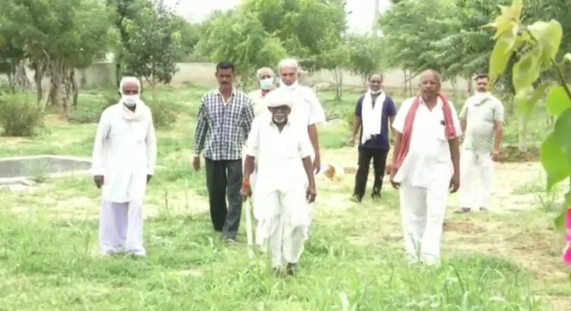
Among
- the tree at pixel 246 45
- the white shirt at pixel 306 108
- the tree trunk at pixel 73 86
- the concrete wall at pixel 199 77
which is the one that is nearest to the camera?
the white shirt at pixel 306 108

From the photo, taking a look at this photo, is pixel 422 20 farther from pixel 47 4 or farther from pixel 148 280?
pixel 148 280

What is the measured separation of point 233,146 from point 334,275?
2538 millimetres

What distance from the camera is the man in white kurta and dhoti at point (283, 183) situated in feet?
20.5

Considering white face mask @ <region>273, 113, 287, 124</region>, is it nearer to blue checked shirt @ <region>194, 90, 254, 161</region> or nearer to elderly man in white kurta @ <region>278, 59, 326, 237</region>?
elderly man in white kurta @ <region>278, 59, 326, 237</region>

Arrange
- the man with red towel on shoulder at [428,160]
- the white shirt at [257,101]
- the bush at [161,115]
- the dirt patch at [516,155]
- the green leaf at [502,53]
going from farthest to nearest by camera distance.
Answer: the bush at [161,115] → the dirt patch at [516,155] → the white shirt at [257,101] → the man with red towel on shoulder at [428,160] → the green leaf at [502,53]

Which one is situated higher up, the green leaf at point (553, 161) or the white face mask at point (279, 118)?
the green leaf at point (553, 161)

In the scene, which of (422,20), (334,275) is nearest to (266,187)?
(334,275)

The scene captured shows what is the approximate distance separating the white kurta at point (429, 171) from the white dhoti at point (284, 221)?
2.59 feet

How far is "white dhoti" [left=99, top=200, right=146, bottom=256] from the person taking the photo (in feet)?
23.9

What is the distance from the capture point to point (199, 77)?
4688 cm

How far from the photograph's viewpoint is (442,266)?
5703mm

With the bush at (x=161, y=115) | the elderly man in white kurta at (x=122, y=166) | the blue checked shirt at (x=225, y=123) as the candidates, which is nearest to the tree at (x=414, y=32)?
the bush at (x=161, y=115)

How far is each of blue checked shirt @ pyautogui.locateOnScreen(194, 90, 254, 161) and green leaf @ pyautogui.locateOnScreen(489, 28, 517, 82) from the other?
6.66 meters

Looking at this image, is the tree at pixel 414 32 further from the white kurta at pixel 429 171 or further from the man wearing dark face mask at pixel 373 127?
the white kurta at pixel 429 171
